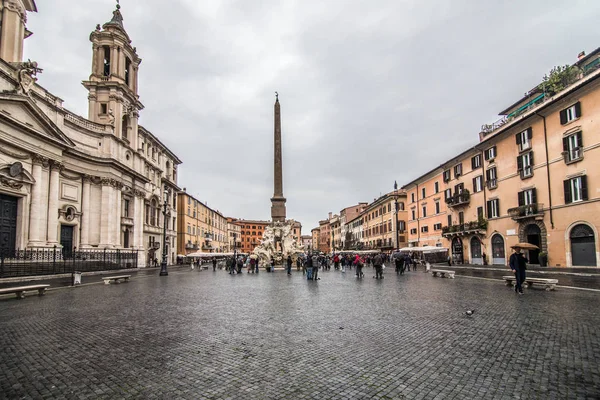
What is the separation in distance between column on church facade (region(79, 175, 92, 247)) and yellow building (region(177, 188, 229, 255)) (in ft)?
76.5

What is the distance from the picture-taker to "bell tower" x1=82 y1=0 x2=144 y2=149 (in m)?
36.9

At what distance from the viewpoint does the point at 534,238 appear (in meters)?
27.2

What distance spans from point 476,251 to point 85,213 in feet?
126

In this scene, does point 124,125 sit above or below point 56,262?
above

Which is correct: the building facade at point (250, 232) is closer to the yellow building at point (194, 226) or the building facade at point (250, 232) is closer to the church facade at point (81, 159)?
the yellow building at point (194, 226)

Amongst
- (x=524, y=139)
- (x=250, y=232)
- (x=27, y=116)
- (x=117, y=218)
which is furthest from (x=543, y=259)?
(x=250, y=232)

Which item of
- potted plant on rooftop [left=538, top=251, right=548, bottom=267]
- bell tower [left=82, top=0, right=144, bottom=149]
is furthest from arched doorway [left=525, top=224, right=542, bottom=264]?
bell tower [left=82, top=0, right=144, bottom=149]

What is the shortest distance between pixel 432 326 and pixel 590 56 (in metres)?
28.2

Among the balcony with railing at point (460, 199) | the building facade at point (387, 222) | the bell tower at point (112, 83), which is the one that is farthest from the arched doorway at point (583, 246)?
the bell tower at point (112, 83)

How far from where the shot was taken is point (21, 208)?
2545 cm

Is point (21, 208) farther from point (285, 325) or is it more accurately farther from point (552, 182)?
point (552, 182)

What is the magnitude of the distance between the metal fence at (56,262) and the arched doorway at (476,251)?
33.7 m

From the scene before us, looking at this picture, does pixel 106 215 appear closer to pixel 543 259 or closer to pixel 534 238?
pixel 543 259

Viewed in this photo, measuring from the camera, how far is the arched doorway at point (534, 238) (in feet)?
87.3
